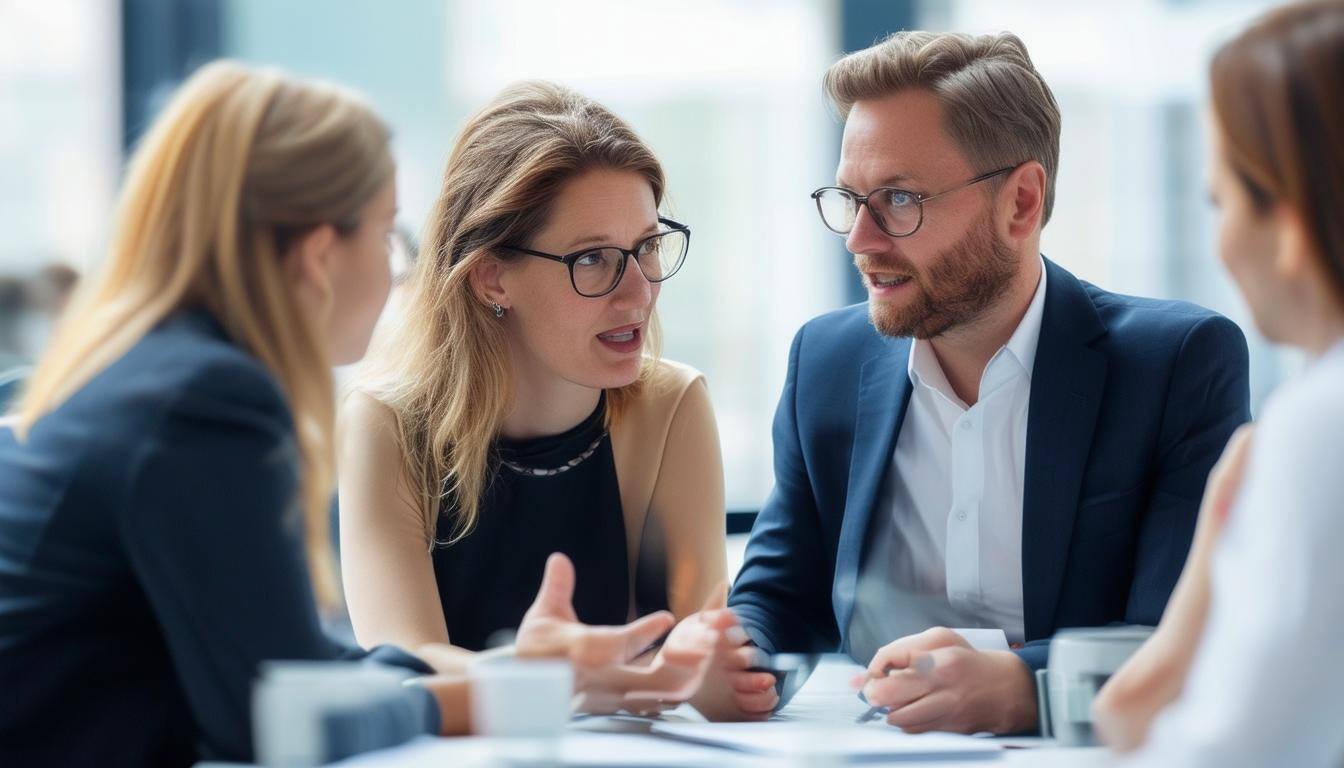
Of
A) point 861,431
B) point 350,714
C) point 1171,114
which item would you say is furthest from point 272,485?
point 1171,114

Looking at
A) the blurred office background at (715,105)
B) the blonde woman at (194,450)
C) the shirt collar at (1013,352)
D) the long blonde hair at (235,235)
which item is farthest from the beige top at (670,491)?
the blurred office background at (715,105)

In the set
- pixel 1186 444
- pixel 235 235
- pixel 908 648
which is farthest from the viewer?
pixel 1186 444

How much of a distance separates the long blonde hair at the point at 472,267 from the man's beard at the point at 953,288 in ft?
1.52

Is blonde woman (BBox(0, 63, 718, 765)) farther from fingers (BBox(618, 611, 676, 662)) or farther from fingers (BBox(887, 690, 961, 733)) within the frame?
fingers (BBox(887, 690, 961, 733))

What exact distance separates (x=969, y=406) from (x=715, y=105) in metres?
2.26

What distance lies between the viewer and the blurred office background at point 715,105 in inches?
148

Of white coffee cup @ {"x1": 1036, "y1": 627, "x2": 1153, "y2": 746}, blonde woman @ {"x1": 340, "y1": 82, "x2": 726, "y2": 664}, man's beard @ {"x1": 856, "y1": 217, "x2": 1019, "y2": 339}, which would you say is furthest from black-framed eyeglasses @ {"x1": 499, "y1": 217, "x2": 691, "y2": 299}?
white coffee cup @ {"x1": 1036, "y1": 627, "x2": 1153, "y2": 746}

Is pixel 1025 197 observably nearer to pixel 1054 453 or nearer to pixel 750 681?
pixel 1054 453

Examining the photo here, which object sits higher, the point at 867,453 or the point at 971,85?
the point at 971,85

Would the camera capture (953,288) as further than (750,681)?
Yes

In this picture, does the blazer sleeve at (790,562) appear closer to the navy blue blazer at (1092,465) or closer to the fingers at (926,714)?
the navy blue blazer at (1092,465)

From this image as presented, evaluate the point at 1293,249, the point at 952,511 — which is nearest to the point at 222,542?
the point at 1293,249

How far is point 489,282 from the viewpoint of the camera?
2227 mm

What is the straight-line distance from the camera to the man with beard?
201 centimetres
